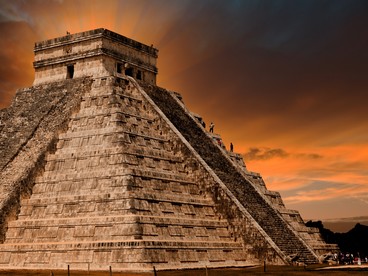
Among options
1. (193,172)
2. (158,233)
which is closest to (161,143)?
(193,172)

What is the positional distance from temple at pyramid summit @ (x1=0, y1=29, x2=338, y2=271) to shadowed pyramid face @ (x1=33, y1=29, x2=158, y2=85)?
76 millimetres

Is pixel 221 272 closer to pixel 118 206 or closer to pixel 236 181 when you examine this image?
pixel 118 206

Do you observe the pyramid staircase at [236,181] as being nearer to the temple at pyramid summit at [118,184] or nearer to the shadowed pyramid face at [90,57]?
the temple at pyramid summit at [118,184]

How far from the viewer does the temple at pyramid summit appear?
27.3 meters

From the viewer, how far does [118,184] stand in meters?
28.7

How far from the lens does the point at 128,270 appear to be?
25172 mm

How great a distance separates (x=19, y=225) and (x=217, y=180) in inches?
403

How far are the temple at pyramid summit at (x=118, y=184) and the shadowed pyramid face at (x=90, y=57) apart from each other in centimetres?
8

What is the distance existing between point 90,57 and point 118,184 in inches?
502

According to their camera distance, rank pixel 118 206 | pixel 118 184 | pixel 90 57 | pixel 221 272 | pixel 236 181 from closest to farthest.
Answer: pixel 221 272, pixel 118 206, pixel 118 184, pixel 236 181, pixel 90 57

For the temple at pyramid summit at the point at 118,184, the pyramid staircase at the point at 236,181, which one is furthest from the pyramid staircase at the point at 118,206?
the pyramid staircase at the point at 236,181

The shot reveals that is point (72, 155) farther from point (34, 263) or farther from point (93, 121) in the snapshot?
point (34, 263)

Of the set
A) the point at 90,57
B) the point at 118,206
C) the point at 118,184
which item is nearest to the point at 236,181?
the point at 118,184

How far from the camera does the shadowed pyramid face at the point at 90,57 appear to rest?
38750 millimetres
